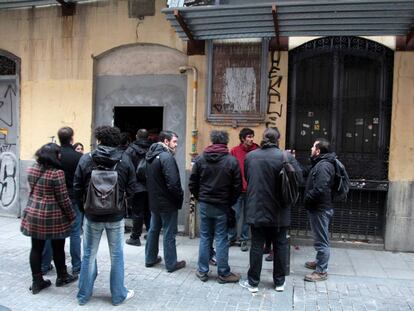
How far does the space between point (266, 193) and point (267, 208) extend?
163 mm

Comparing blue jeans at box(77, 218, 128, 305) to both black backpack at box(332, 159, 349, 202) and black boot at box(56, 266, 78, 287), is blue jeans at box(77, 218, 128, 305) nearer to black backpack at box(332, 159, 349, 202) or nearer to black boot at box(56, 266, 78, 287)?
black boot at box(56, 266, 78, 287)

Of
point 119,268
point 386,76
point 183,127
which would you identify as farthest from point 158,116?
point 119,268

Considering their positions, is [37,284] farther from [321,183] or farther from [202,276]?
[321,183]

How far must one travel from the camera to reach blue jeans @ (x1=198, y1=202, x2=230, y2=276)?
17.8 feet

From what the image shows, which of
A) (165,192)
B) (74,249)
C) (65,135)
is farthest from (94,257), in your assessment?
(65,135)

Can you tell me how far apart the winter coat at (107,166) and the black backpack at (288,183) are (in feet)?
5.21

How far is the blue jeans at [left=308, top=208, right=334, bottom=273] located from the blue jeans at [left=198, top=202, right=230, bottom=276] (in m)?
1.09

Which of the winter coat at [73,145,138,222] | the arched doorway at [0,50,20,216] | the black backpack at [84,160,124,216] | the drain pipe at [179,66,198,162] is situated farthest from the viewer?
the arched doorway at [0,50,20,216]

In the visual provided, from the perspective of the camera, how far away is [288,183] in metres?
4.99

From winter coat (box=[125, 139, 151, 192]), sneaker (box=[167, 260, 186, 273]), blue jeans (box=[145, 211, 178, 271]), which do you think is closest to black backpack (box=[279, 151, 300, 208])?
blue jeans (box=[145, 211, 178, 271])

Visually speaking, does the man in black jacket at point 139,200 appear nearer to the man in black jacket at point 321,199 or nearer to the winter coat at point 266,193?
the winter coat at point 266,193

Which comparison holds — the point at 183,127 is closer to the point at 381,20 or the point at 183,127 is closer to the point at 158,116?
the point at 158,116

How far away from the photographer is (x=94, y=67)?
824 centimetres

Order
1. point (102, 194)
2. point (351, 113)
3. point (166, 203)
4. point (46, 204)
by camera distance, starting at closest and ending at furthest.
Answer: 1. point (102, 194)
2. point (46, 204)
3. point (166, 203)
4. point (351, 113)
